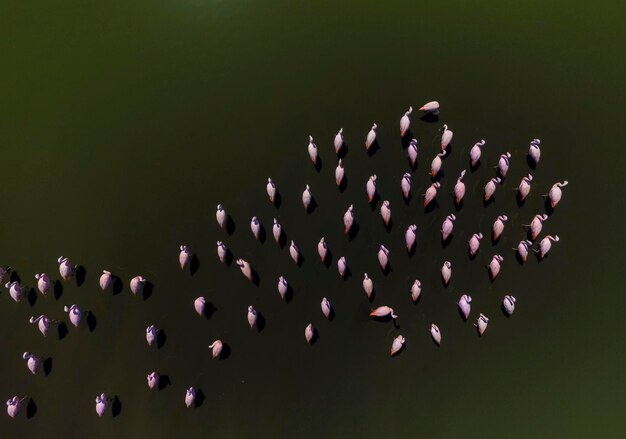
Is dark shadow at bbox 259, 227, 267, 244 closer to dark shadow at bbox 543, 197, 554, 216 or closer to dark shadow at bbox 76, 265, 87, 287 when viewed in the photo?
dark shadow at bbox 76, 265, 87, 287

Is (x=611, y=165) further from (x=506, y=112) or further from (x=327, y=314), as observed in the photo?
(x=327, y=314)

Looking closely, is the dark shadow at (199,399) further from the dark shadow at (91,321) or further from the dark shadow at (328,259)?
the dark shadow at (328,259)

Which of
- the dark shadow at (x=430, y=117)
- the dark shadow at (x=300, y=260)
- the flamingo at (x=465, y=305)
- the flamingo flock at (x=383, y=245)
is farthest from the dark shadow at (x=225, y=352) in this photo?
the dark shadow at (x=430, y=117)

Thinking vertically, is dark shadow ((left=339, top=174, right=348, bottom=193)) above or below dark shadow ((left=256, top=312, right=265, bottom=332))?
above

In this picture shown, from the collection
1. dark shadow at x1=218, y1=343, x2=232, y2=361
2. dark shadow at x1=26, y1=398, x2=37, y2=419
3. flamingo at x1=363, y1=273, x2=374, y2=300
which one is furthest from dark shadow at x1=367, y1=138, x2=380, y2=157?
dark shadow at x1=26, y1=398, x2=37, y2=419

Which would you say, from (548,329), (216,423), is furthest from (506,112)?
(216,423)

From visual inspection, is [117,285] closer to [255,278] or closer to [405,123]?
[255,278]

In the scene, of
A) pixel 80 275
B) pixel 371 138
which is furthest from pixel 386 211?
pixel 80 275

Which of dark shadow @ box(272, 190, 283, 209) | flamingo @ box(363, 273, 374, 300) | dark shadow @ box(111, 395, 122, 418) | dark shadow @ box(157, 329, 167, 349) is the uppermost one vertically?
dark shadow @ box(272, 190, 283, 209)
